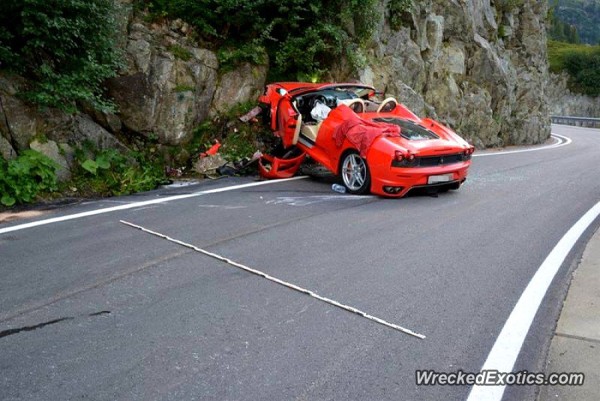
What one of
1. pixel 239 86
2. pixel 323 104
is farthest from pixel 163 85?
pixel 323 104

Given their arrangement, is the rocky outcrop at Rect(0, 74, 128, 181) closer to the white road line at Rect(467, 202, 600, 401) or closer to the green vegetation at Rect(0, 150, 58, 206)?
the green vegetation at Rect(0, 150, 58, 206)

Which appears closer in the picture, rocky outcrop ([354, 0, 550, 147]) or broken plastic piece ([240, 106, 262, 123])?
broken plastic piece ([240, 106, 262, 123])

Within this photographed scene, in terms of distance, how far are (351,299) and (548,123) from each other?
84.3 feet

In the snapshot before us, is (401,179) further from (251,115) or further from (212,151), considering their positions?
(251,115)

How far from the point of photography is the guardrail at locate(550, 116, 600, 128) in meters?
39.5

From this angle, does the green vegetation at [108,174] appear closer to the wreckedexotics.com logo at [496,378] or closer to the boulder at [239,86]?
the boulder at [239,86]

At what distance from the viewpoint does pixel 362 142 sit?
8.48m

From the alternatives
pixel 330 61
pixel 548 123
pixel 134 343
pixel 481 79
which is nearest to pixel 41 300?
pixel 134 343

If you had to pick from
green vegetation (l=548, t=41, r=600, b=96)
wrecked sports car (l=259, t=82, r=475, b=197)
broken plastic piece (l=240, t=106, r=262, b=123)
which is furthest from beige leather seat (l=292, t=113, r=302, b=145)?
green vegetation (l=548, t=41, r=600, b=96)

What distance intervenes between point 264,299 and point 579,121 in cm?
4337

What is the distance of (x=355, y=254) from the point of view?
218 inches

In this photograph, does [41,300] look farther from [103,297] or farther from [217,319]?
[217,319]

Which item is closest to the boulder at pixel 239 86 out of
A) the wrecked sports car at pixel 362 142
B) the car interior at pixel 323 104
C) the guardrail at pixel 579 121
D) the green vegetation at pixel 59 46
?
the wrecked sports car at pixel 362 142

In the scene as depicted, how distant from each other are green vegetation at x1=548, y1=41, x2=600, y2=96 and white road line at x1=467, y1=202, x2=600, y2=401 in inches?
2231
